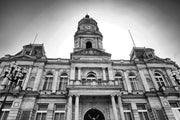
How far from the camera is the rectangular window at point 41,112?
1528 cm

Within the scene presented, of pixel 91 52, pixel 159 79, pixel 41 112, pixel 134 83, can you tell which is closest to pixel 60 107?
pixel 41 112

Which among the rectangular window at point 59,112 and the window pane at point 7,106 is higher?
the window pane at point 7,106

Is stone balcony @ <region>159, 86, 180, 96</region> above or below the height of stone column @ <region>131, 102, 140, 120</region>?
above

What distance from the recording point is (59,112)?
15.8 m

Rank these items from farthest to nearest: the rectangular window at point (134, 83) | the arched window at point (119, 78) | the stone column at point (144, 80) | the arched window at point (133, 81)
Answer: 1. the arched window at point (119, 78)
2. the arched window at point (133, 81)
3. the rectangular window at point (134, 83)
4. the stone column at point (144, 80)

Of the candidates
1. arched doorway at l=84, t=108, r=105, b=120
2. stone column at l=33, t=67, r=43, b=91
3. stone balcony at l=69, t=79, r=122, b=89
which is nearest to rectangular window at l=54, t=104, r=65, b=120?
arched doorway at l=84, t=108, r=105, b=120

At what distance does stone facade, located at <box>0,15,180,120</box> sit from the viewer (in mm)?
15328

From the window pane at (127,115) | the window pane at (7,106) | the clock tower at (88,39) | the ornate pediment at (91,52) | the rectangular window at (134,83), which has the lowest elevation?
the window pane at (127,115)

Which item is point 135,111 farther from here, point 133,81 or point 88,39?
point 88,39

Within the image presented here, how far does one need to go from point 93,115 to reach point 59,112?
4179 mm

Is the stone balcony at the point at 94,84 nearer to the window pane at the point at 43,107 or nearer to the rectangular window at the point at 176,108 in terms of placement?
the window pane at the point at 43,107

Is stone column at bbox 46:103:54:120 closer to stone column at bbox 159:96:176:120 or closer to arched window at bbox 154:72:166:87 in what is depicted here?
stone column at bbox 159:96:176:120

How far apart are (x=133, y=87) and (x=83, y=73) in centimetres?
775

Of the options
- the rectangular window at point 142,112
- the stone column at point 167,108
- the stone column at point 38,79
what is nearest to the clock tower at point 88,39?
the stone column at point 38,79
